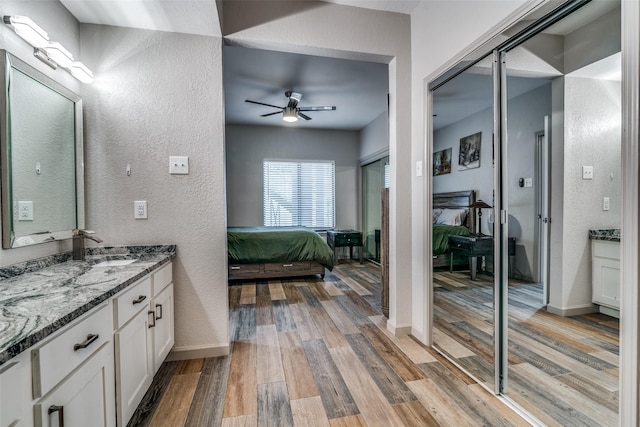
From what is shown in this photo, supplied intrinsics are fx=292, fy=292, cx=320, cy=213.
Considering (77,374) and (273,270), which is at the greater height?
(77,374)

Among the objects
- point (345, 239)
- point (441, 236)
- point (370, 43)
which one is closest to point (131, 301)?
point (441, 236)

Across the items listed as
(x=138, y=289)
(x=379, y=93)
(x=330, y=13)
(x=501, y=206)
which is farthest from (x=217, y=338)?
(x=379, y=93)

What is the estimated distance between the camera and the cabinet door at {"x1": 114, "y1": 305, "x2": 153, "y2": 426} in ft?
4.18

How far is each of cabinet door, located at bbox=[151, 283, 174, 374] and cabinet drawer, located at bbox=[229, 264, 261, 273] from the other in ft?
7.11

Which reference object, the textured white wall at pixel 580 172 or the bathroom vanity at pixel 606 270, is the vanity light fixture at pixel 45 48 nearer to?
the textured white wall at pixel 580 172

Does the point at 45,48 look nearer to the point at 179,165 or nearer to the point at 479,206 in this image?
the point at 179,165

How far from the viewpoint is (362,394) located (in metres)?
1.70

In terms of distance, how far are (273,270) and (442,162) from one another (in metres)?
2.90

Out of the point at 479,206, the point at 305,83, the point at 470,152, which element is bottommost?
the point at 479,206

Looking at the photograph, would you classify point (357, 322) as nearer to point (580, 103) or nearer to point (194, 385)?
point (194, 385)

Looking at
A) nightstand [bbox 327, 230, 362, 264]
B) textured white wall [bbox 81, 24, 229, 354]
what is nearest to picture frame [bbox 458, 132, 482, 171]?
textured white wall [bbox 81, 24, 229, 354]

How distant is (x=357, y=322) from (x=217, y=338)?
4.17 feet

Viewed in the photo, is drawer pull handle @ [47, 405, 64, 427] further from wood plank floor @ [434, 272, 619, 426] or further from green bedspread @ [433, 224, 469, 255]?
green bedspread @ [433, 224, 469, 255]

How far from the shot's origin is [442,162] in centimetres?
231
